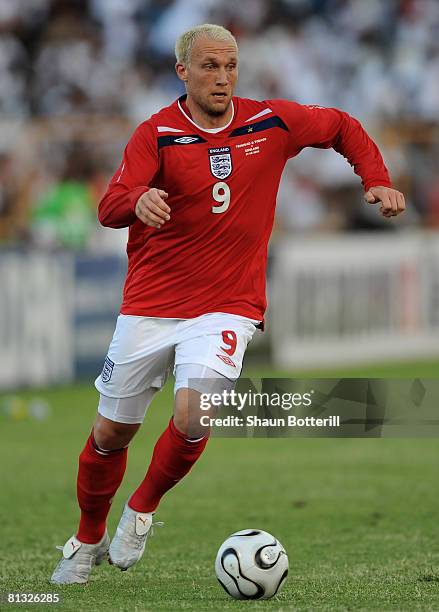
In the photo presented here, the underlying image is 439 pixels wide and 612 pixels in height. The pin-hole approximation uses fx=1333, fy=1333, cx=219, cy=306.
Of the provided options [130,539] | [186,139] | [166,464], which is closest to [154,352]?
[166,464]

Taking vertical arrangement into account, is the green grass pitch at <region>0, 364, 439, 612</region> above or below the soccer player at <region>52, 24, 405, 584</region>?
below

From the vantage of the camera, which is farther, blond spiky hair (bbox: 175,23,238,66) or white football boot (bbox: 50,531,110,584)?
white football boot (bbox: 50,531,110,584)

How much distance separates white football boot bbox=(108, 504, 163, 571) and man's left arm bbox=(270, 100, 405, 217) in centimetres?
170

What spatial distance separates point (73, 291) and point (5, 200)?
2007mm

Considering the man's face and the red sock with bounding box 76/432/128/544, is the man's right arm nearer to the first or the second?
the man's face

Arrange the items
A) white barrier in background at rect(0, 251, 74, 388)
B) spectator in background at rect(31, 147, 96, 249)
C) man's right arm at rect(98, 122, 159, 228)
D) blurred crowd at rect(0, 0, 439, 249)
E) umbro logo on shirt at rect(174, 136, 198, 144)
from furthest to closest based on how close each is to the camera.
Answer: blurred crowd at rect(0, 0, 439, 249) < spectator in background at rect(31, 147, 96, 249) < white barrier in background at rect(0, 251, 74, 388) < umbro logo on shirt at rect(174, 136, 198, 144) < man's right arm at rect(98, 122, 159, 228)

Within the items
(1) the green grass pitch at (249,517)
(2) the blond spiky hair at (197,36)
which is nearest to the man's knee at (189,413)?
(1) the green grass pitch at (249,517)

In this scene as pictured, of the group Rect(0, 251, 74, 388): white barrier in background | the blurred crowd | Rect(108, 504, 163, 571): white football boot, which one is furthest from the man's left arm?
the blurred crowd

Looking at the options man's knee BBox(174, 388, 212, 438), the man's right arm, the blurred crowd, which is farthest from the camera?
the blurred crowd

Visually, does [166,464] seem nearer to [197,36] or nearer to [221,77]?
[221,77]

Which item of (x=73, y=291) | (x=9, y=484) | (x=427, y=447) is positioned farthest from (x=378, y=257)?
(x=9, y=484)

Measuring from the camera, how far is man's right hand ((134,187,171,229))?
496 centimetres

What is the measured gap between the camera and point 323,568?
6137 mm

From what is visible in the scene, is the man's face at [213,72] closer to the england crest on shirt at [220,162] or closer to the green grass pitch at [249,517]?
the england crest on shirt at [220,162]
